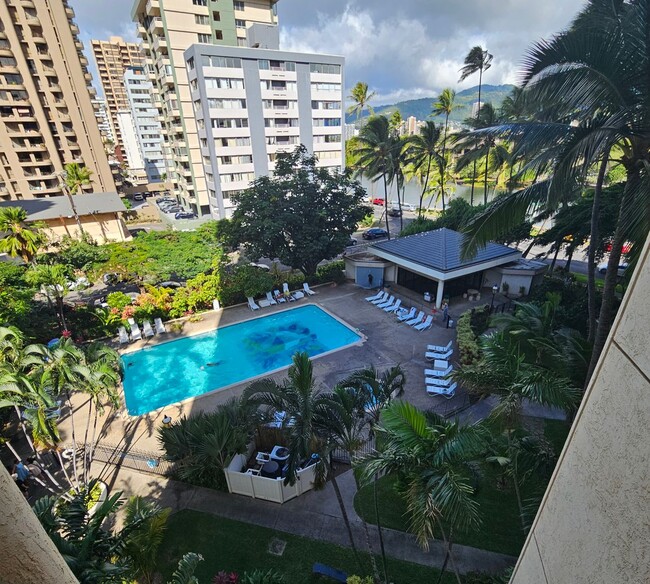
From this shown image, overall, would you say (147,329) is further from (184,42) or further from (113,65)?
(113,65)

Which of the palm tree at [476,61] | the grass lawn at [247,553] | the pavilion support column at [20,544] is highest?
the palm tree at [476,61]

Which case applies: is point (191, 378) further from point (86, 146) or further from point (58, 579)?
point (86, 146)

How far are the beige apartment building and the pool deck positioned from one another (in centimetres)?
3161

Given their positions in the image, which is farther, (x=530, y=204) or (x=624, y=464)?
(x=530, y=204)

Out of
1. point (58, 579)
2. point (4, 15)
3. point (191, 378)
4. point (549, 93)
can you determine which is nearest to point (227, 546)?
point (58, 579)

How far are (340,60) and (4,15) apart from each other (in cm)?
3711

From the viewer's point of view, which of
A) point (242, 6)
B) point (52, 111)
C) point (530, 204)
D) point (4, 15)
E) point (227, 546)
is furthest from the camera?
point (242, 6)

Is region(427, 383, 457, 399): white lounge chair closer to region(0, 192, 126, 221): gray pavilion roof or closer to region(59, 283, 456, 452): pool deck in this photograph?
region(59, 283, 456, 452): pool deck

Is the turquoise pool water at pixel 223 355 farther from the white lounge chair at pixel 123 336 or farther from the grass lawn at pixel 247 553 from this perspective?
the grass lawn at pixel 247 553

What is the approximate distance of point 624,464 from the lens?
2248 mm

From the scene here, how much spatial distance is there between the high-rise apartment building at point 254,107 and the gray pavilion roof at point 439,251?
2492cm

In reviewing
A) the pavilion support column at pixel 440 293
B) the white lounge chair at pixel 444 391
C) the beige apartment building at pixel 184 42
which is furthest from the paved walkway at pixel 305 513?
the beige apartment building at pixel 184 42

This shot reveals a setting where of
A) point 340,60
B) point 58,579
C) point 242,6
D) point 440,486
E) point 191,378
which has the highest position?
point 242,6

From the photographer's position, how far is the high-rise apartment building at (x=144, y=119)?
78.9 meters
